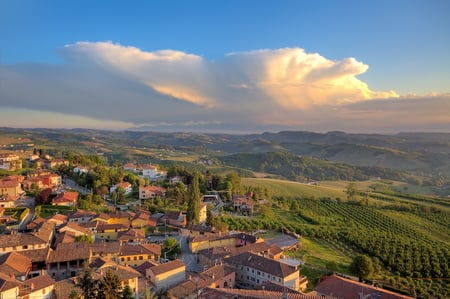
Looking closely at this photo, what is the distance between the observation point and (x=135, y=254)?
108 feet

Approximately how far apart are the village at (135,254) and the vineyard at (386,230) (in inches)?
280

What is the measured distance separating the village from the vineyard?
711cm

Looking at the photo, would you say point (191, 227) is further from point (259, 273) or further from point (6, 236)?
point (6, 236)

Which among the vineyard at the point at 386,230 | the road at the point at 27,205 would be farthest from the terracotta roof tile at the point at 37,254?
the vineyard at the point at 386,230

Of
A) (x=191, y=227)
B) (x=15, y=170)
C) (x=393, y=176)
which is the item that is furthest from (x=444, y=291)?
(x=393, y=176)

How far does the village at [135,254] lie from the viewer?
2520 cm

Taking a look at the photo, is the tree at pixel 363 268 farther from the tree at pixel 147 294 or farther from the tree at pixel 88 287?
the tree at pixel 88 287

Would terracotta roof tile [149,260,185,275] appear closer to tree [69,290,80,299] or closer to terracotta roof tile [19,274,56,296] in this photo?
tree [69,290,80,299]

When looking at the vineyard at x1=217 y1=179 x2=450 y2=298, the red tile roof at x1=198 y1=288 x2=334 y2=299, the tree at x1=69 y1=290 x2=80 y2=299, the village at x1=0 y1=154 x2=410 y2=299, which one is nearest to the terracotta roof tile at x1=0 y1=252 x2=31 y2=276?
the village at x1=0 y1=154 x2=410 y2=299

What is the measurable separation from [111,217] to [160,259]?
14273 mm

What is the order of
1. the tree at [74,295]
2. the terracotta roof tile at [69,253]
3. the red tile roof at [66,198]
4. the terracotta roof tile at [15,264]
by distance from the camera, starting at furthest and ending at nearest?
the red tile roof at [66,198] → the terracotta roof tile at [69,253] → the terracotta roof tile at [15,264] → the tree at [74,295]

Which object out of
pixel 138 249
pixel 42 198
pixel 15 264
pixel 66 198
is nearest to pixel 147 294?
pixel 138 249

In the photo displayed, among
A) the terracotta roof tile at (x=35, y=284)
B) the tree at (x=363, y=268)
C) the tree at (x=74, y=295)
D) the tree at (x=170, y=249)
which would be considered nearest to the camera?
the tree at (x=74, y=295)

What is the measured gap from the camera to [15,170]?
219 feet
